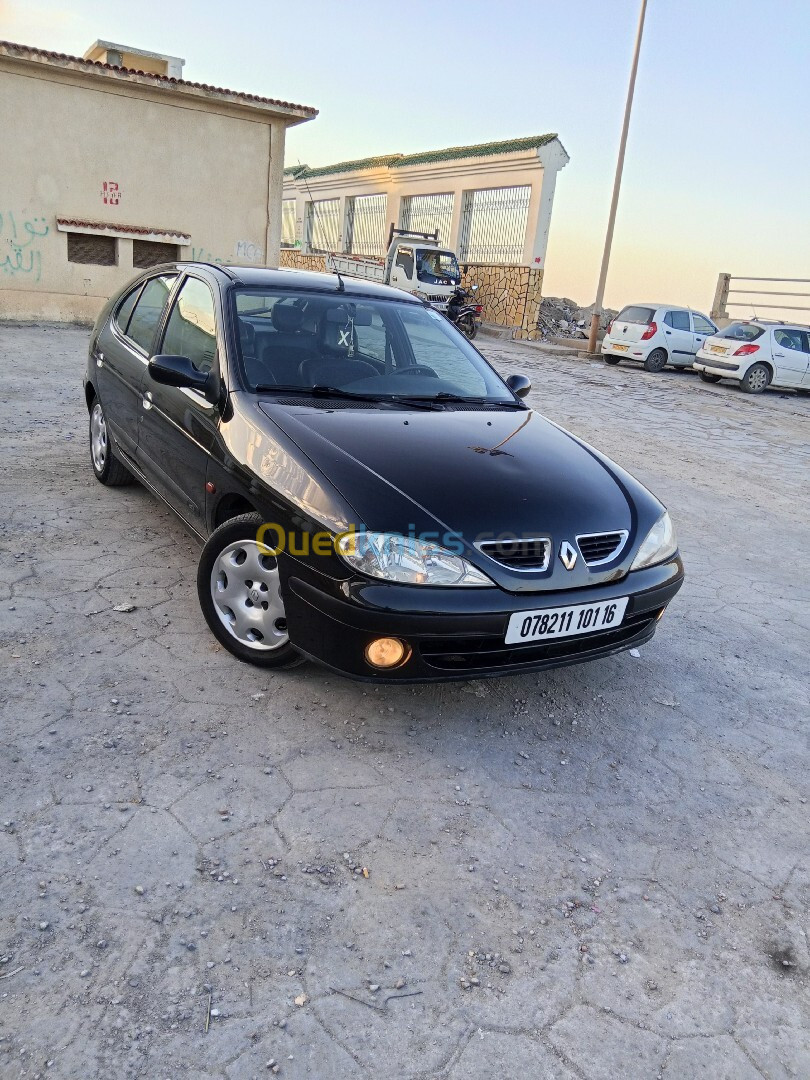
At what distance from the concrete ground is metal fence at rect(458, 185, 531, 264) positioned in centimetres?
2230

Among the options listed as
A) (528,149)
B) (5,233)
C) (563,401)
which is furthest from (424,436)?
(528,149)

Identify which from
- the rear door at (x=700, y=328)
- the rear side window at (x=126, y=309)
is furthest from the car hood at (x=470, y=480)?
the rear door at (x=700, y=328)

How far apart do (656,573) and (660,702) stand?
634mm

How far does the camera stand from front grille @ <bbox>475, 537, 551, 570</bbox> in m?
2.74

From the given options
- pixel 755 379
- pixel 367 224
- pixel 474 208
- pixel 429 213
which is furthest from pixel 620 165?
pixel 367 224

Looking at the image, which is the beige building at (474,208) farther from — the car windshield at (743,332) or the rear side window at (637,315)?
the car windshield at (743,332)

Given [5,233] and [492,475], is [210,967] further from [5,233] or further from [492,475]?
[5,233]

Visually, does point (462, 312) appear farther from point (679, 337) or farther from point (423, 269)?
point (679, 337)

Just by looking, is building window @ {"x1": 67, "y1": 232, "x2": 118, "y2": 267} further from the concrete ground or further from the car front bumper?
the car front bumper

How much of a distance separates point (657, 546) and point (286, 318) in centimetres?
199

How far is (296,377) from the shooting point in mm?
3551

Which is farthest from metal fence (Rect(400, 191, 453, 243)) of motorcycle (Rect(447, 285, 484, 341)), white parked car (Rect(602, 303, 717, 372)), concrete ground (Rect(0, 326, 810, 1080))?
concrete ground (Rect(0, 326, 810, 1080))

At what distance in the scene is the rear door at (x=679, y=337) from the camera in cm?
1848

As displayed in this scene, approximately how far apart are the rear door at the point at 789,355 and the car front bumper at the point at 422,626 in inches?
629
